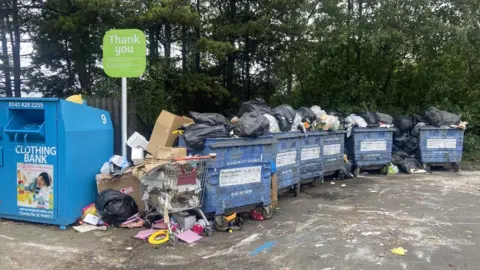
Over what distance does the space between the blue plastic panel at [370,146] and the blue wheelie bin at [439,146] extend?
0.96 metres

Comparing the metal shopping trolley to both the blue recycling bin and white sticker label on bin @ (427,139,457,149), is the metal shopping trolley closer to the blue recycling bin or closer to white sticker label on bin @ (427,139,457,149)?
the blue recycling bin

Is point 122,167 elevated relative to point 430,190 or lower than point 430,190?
elevated

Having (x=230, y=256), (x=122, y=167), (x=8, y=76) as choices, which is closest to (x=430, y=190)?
(x=230, y=256)

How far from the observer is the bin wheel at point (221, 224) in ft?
17.3

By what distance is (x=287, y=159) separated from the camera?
7.26 m

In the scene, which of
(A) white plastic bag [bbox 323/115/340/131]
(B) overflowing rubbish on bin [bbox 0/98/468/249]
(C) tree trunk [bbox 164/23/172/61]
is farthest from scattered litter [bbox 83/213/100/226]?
(C) tree trunk [bbox 164/23/172/61]

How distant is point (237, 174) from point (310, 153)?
10.3 feet

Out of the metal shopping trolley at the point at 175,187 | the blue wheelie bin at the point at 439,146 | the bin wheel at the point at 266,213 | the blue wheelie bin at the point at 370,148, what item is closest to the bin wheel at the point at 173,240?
the metal shopping trolley at the point at 175,187

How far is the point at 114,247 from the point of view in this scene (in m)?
4.64

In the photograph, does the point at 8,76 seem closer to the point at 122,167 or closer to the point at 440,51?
the point at 122,167

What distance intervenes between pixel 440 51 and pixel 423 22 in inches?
60.2

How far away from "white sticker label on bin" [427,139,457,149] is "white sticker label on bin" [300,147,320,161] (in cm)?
401

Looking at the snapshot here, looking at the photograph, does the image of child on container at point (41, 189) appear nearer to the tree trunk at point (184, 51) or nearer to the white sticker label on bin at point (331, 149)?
the white sticker label on bin at point (331, 149)

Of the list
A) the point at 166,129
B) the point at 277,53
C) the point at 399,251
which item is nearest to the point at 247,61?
the point at 277,53
